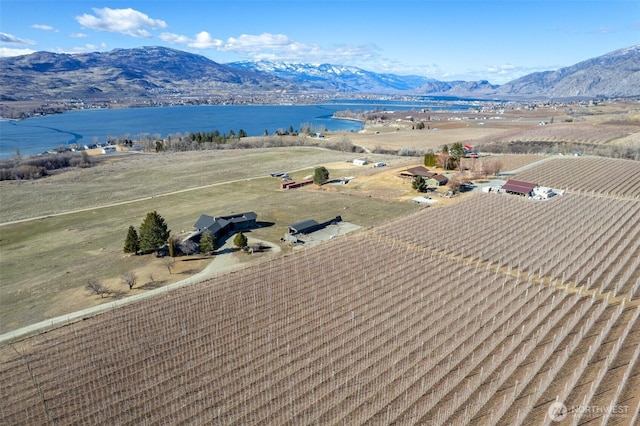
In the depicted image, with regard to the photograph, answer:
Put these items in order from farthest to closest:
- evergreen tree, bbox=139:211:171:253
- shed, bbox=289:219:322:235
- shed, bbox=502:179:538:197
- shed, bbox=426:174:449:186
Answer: shed, bbox=426:174:449:186 < shed, bbox=502:179:538:197 < shed, bbox=289:219:322:235 < evergreen tree, bbox=139:211:171:253

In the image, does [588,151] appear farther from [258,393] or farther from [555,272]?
[258,393]

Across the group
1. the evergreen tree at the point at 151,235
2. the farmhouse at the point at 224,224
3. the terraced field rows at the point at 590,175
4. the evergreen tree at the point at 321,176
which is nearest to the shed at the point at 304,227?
the farmhouse at the point at 224,224

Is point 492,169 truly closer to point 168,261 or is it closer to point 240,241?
point 240,241

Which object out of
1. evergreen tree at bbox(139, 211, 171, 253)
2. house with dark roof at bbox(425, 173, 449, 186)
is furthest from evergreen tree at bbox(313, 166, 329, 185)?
evergreen tree at bbox(139, 211, 171, 253)

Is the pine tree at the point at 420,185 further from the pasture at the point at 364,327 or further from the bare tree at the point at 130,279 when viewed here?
the bare tree at the point at 130,279

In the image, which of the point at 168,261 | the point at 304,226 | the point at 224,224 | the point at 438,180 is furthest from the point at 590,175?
the point at 168,261

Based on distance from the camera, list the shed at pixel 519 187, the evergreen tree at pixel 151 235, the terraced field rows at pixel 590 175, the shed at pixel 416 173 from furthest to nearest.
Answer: the shed at pixel 416 173 < the terraced field rows at pixel 590 175 < the shed at pixel 519 187 < the evergreen tree at pixel 151 235

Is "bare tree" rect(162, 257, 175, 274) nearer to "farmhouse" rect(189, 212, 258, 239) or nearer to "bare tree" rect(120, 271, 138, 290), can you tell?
"bare tree" rect(120, 271, 138, 290)
